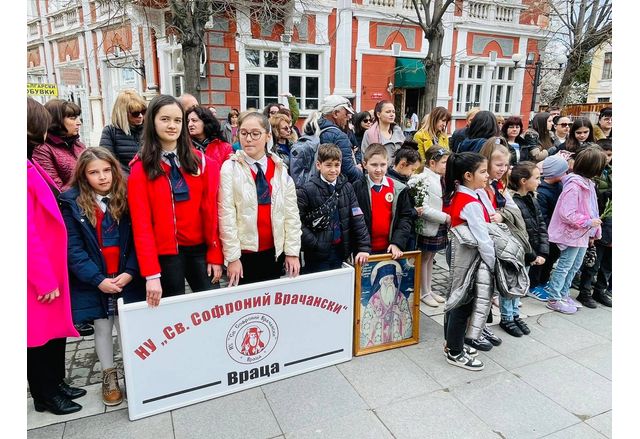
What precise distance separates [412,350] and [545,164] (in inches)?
103

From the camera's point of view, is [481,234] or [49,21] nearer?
[481,234]

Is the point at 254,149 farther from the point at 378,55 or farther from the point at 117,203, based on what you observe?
the point at 378,55

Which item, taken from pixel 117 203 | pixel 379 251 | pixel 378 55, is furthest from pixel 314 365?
pixel 378 55

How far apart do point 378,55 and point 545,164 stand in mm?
11728

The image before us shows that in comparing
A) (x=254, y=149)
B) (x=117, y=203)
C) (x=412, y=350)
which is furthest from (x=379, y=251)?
(x=117, y=203)

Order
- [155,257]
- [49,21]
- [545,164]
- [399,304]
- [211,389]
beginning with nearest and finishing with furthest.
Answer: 1. [155,257]
2. [211,389]
3. [399,304]
4. [545,164]
5. [49,21]

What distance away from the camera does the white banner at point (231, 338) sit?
8.80ft

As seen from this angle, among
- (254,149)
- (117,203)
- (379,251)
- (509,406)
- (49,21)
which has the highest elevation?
(49,21)

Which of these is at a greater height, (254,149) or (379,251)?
(254,149)

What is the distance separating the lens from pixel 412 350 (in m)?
3.64

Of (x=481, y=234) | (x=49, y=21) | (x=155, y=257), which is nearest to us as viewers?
(x=155, y=257)

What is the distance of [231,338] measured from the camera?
2.91 m

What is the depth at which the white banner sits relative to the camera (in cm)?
268

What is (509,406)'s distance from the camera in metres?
2.94
